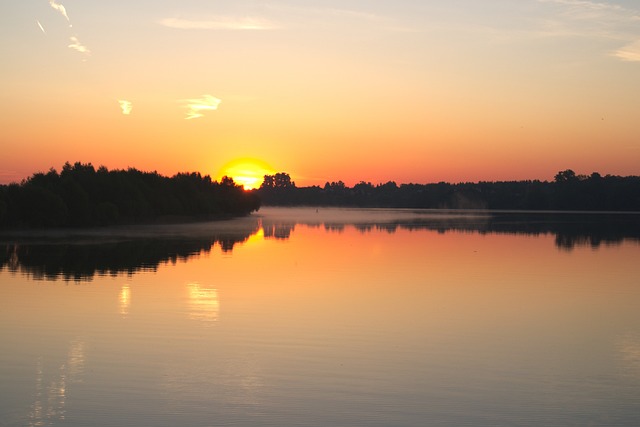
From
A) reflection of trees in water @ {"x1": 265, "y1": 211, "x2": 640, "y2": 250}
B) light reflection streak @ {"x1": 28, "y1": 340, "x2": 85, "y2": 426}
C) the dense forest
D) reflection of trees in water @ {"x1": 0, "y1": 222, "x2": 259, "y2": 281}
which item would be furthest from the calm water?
the dense forest

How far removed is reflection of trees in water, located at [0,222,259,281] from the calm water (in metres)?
Result: 0.53

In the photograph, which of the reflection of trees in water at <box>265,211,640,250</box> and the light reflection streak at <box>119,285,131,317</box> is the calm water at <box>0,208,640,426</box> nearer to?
the light reflection streak at <box>119,285,131,317</box>

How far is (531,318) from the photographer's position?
21.9 metres

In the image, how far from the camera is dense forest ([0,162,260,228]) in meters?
74.1

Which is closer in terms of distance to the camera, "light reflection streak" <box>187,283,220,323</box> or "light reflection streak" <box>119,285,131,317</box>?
"light reflection streak" <box>187,283,220,323</box>

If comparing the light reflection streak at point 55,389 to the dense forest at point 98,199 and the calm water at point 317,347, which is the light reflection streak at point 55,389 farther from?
the dense forest at point 98,199

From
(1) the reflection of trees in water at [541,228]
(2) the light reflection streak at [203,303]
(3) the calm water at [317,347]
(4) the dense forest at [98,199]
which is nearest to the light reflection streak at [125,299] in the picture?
(3) the calm water at [317,347]

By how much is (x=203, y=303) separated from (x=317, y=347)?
7903mm

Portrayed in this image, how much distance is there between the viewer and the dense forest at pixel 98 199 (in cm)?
7406

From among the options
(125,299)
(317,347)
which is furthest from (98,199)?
(317,347)

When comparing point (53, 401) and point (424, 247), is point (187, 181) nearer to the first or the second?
point (424, 247)

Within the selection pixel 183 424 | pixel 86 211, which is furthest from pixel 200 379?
pixel 86 211

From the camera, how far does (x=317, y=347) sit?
17203 mm

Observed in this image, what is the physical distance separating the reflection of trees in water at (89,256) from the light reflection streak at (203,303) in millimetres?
6250
